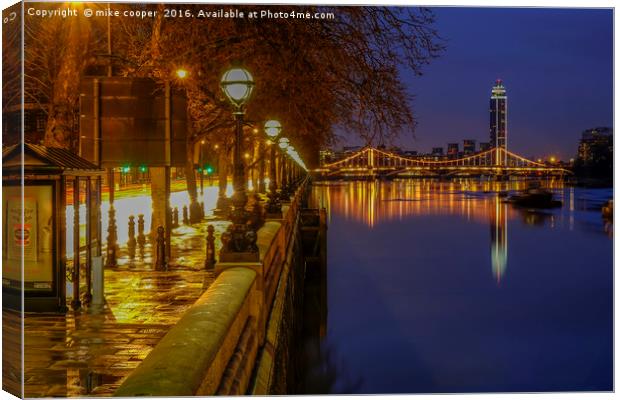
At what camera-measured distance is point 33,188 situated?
35.9 feet

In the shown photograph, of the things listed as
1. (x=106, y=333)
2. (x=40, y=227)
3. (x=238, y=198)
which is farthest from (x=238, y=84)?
(x=106, y=333)

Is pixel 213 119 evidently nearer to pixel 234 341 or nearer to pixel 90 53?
pixel 90 53

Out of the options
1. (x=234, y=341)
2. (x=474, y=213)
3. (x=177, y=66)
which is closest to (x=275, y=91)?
(x=177, y=66)

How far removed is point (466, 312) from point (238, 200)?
85.4 feet

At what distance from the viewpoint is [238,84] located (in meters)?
11.7

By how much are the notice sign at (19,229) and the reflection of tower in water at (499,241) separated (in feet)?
130

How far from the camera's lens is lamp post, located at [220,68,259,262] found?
11328mm

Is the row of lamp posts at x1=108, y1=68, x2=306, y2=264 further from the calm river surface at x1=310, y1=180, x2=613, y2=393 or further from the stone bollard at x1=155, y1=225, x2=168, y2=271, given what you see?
the stone bollard at x1=155, y1=225, x2=168, y2=271

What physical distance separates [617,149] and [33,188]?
23.0 feet

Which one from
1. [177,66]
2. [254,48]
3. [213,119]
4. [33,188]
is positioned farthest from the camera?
[213,119]

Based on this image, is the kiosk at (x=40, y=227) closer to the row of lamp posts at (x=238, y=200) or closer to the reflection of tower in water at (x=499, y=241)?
the row of lamp posts at (x=238, y=200)

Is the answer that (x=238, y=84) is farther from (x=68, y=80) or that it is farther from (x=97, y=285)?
(x=68, y=80)

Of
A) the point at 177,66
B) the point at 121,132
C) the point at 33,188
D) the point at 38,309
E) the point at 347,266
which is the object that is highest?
the point at 177,66

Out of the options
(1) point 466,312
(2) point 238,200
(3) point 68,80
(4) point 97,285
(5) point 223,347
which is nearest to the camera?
(5) point 223,347
